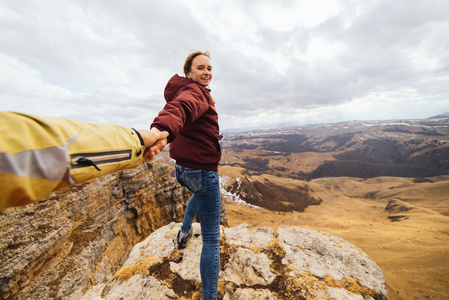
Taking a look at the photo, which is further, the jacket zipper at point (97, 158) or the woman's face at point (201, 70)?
the woman's face at point (201, 70)

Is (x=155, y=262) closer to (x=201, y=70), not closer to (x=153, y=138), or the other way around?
(x=153, y=138)

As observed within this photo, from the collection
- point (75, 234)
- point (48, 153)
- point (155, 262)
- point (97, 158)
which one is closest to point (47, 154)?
point (48, 153)

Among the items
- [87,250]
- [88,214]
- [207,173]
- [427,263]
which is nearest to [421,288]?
[427,263]

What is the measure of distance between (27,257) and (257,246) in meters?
5.80

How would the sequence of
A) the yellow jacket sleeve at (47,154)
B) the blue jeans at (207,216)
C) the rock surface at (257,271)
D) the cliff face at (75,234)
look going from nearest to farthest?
the yellow jacket sleeve at (47,154) → the blue jeans at (207,216) → the rock surface at (257,271) → the cliff face at (75,234)

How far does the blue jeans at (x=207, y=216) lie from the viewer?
2.32 m

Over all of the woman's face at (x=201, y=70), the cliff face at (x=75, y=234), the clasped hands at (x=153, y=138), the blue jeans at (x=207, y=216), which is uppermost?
the woman's face at (x=201, y=70)

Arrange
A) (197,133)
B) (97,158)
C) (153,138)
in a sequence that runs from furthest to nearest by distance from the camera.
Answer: (197,133) → (153,138) → (97,158)

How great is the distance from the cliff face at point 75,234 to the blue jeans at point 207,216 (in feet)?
16.0

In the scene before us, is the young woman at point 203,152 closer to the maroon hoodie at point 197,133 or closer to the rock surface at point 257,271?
the maroon hoodie at point 197,133

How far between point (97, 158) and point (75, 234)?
7.57 meters

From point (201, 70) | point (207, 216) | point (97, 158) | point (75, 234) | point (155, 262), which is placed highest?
point (201, 70)

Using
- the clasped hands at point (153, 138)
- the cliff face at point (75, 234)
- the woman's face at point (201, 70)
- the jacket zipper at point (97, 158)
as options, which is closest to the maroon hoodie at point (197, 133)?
the woman's face at point (201, 70)

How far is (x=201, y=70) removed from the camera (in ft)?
7.85
